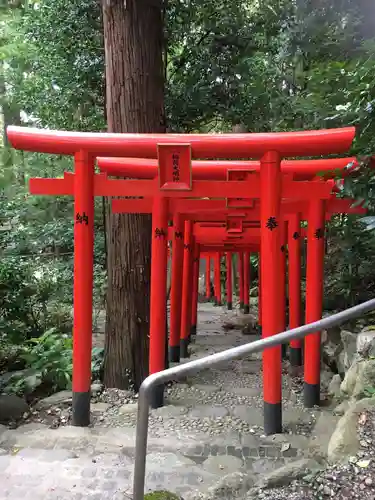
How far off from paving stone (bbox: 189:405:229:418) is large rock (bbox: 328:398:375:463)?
6.41ft

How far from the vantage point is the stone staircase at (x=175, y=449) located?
2811 millimetres

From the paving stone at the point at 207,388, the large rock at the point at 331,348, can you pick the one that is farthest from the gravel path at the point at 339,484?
the large rock at the point at 331,348

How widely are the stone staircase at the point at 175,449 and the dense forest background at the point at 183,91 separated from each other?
1.49m

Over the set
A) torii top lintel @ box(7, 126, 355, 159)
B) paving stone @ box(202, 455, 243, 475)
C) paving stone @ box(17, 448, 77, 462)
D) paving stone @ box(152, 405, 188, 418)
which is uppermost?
torii top lintel @ box(7, 126, 355, 159)

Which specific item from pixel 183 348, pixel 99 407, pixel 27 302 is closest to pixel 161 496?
pixel 99 407

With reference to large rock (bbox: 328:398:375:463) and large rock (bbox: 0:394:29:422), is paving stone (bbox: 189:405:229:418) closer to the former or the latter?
large rock (bbox: 0:394:29:422)

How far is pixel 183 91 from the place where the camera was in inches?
304

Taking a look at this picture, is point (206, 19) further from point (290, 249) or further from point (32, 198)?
point (32, 198)

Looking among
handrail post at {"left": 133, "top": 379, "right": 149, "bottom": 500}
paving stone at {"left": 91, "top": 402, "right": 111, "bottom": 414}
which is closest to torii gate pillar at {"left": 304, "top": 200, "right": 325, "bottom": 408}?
paving stone at {"left": 91, "top": 402, "right": 111, "bottom": 414}

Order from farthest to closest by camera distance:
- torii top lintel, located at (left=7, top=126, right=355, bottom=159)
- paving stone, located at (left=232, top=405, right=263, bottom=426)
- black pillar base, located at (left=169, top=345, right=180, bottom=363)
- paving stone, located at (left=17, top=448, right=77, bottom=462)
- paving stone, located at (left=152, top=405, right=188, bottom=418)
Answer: black pillar base, located at (left=169, top=345, right=180, bottom=363) < paving stone, located at (left=152, top=405, right=188, bottom=418) < paving stone, located at (left=232, top=405, right=263, bottom=426) < torii top lintel, located at (left=7, top=126, right=355, bottom=159) < paving stone, located at (left=17, top=448, right=77, bottom=462)

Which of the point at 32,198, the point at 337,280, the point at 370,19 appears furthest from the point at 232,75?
the point at 32,198

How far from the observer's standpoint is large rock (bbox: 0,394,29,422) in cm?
441

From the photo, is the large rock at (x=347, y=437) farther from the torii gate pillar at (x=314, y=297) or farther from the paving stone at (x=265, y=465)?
the torii gate pillar at (x=314, y=297)

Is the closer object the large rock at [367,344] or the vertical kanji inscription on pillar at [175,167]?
the vertical kanji inscription on pillar at [175,167]
